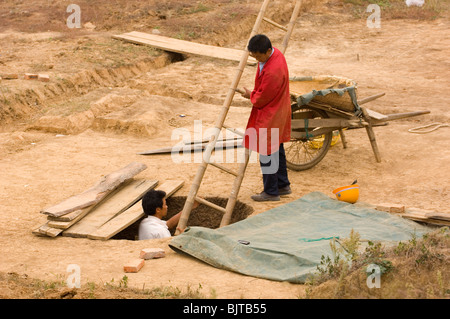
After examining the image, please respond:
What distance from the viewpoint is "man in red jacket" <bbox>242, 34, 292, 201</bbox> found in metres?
6.40

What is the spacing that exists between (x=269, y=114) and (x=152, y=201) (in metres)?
1.64

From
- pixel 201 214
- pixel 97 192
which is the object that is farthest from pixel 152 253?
pixel 201 214

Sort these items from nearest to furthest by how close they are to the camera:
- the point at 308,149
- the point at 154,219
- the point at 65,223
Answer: the point at 65,223 → the point at 154,219 → the point at 308,149

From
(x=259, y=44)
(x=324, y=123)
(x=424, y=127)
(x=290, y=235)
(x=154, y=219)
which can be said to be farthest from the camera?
(x=424, y=127)

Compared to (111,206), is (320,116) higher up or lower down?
higher up

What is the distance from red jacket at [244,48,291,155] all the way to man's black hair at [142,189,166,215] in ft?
3.78

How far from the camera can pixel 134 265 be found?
5027 mm

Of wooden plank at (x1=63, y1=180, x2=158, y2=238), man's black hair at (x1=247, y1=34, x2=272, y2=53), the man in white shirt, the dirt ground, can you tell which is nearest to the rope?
the dirt ground

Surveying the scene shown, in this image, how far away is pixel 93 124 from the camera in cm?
972

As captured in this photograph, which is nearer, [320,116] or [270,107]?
[270,107]

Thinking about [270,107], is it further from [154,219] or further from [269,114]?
[154,219]

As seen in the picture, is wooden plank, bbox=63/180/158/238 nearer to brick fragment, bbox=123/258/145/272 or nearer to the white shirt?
the white shirt

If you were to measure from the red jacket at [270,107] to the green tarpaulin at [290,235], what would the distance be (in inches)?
30.1

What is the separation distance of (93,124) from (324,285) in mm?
6422
